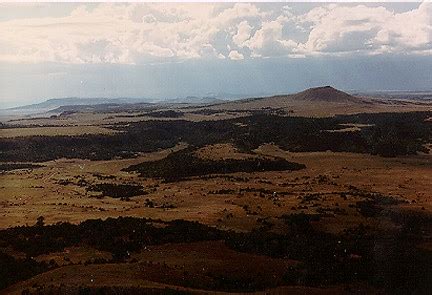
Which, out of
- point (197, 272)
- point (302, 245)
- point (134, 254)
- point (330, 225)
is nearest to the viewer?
point (197, 272)

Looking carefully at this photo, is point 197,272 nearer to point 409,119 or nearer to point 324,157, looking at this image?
point 324,157

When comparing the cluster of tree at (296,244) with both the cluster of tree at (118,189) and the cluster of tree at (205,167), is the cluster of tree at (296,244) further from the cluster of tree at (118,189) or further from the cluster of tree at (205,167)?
the cluster of tree at (205,167)

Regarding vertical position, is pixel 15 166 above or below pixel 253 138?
below

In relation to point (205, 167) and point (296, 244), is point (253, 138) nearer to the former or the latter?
point (205, 167)

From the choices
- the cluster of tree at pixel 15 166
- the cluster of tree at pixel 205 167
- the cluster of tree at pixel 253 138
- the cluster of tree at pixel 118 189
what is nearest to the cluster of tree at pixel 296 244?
the cluster of tree at pixel 118 189

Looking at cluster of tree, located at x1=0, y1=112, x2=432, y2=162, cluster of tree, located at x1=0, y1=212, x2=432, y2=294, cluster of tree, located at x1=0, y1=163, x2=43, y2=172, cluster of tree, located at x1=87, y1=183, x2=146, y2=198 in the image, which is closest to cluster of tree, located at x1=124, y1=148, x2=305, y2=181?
cluster of tree, located at x1=87, y1=183, x2=146, y2=198

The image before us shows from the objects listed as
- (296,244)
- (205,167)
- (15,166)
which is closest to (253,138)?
(205,167)

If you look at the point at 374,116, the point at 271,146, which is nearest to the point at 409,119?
A: the point at 374,116
